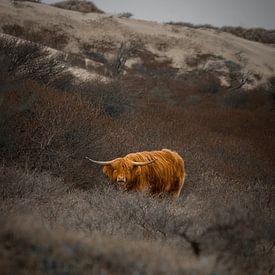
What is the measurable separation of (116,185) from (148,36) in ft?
94.9

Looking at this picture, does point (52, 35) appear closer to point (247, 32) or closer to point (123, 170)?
point (123, 170)

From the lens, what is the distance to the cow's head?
6.17 metres

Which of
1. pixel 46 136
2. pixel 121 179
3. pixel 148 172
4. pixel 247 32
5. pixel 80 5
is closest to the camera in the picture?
pixel 121 179

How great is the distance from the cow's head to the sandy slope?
21.6 m

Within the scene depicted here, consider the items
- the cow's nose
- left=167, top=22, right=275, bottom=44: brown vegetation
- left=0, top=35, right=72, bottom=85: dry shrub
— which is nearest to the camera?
the cow's nose

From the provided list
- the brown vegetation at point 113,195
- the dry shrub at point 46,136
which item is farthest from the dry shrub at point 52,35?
the dry shrub at point 46,136

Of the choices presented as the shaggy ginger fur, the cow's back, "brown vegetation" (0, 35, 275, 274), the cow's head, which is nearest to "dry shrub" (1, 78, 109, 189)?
"brown vegetation" (0, 35, 275, 274)

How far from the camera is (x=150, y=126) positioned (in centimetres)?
1267

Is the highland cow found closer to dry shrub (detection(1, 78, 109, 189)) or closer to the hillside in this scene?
the hillside

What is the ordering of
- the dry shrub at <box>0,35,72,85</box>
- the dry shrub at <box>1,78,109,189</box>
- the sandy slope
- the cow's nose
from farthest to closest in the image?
the sandy slope, the dry shrub at <box>0,35,72,85</box>, the dry shrub at <box>1,78,109,189</box>, the cow's nose

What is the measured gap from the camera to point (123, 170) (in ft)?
20.4

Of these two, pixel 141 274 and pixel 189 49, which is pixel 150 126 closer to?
pixel 141 274

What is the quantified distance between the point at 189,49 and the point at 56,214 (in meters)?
30.4

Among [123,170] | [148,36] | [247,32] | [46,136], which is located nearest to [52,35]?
[148,36]
